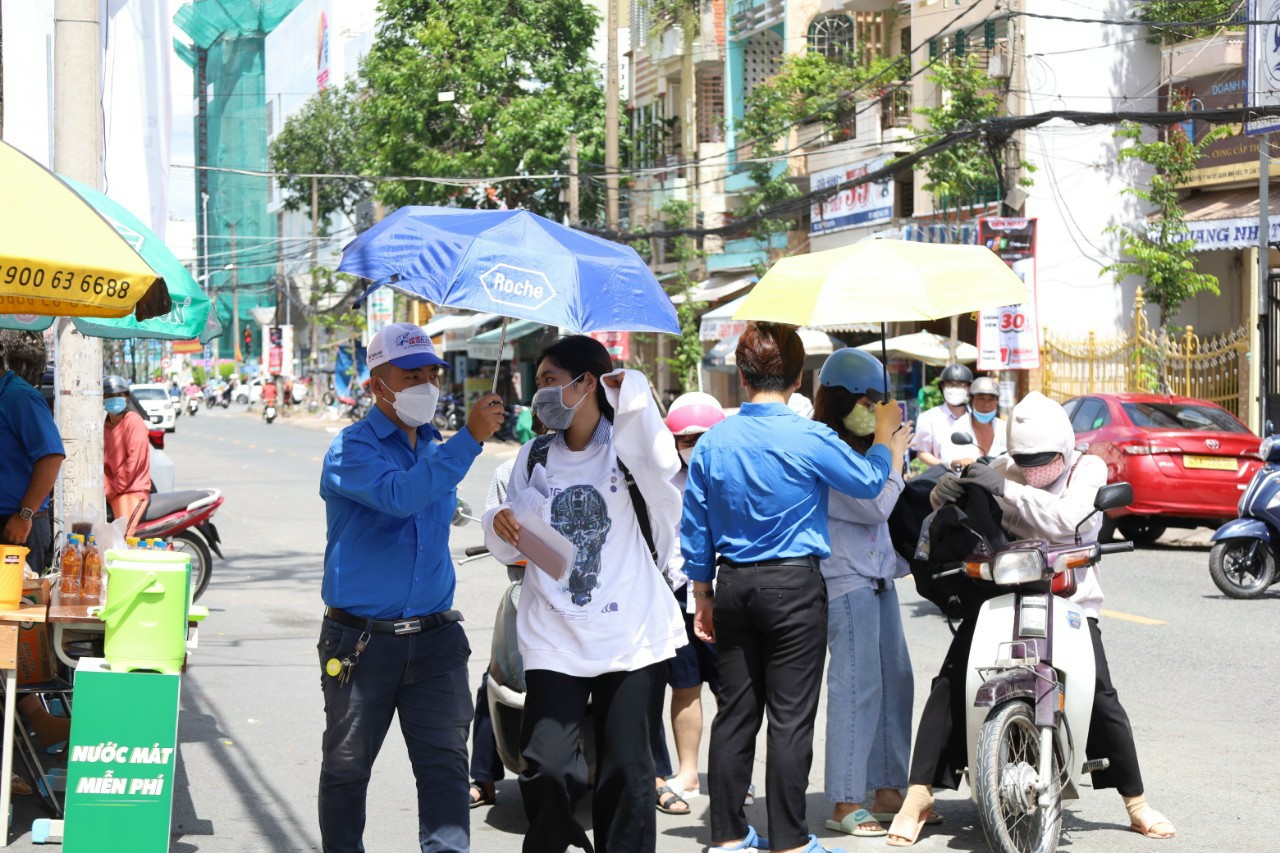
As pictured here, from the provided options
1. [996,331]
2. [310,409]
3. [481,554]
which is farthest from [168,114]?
[310,409]

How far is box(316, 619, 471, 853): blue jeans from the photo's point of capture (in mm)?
4789

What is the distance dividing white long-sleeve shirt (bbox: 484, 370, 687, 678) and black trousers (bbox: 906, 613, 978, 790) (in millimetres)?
1392

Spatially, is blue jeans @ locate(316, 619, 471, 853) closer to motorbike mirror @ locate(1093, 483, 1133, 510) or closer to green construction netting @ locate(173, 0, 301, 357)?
motorbike mirror @ locate(1093, 483, 1133, 510)

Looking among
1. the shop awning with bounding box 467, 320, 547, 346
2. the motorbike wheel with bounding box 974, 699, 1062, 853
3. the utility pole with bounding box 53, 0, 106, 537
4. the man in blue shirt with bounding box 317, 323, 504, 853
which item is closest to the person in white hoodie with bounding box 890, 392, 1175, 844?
the motorbike wheel with bounding box 974, 699, 1062, 853

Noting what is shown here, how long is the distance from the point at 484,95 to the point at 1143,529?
1140 inches

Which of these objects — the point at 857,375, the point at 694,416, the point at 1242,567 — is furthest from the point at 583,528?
the point at 1242,567

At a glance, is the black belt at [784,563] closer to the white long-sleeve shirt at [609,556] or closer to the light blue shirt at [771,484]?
the light blue shirt at [771,484]

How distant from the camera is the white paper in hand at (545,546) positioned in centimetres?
479

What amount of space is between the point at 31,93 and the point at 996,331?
11498 millimetres

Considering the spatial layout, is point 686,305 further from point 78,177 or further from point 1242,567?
point 78,177

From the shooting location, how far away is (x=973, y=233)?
2527 cm

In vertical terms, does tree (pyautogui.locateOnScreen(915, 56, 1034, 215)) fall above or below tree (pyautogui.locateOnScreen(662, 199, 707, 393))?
above

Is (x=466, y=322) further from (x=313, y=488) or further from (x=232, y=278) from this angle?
(x=232, y=278)

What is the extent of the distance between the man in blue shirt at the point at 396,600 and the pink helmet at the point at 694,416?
2197 mm
